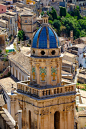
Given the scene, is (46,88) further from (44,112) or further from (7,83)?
(7,83)

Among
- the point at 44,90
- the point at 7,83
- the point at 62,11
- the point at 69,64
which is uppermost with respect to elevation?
the point at 44,90

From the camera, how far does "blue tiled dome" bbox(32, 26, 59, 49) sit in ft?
84.6

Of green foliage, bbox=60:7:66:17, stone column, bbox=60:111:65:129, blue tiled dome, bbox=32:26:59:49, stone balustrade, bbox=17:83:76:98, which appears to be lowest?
green foliage, bbox=60:7:66:17

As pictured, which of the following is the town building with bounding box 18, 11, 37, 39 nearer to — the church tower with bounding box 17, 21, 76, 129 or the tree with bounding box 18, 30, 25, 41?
the tree with bounding box 18, 30, 25, 41

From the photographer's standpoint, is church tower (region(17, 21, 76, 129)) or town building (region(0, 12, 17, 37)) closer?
church tower (region(17, 21, 76, 129))

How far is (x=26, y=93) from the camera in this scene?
26.3 metres

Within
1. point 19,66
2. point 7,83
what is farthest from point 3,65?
point 7,83

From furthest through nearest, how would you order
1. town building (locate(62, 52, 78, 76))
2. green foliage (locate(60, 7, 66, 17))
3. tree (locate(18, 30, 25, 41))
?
green foliage (locate(60, 7, 66, 17)) → tree (locate(18, 30, 25, 41)) → town building (locate(62, 52, 78, 76))

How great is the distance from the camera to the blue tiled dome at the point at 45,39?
84.6 ft

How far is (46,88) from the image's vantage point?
25.4 meters

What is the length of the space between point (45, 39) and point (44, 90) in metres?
3.23

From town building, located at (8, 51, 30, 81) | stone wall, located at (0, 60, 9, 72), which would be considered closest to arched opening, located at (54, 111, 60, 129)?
town building, located at (8, 51, 30, 81)

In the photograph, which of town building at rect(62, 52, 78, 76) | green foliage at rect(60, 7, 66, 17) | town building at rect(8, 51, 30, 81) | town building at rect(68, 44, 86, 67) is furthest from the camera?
green foliage at rect(60, 7, 66, 17)

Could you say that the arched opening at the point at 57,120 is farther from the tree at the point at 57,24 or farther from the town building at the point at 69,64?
the tree at the point at 57,24
